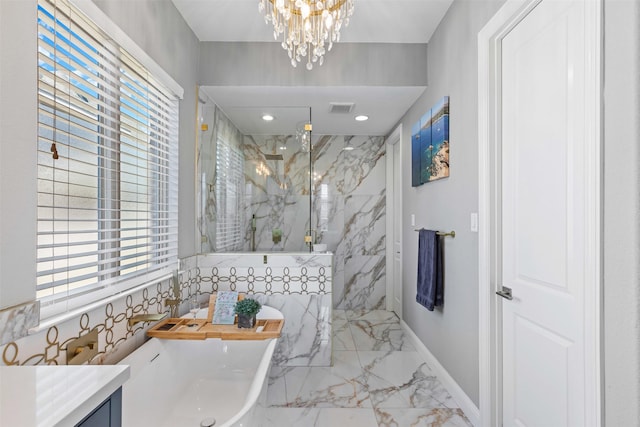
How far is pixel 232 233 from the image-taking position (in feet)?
9.32

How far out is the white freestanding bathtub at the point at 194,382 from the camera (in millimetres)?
1508

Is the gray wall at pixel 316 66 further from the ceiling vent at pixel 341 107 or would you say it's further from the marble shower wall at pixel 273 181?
the marble shower wall at pixel 273 181

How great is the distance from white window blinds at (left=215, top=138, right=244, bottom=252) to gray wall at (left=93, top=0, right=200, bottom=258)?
30 cm

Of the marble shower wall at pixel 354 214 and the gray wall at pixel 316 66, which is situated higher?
the gray wall at pixel 316 66

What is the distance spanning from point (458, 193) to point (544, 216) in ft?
2.33

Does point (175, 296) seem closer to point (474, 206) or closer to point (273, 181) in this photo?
point (273, 181)

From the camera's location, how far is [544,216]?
1406mm

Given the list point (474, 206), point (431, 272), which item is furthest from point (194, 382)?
point (474, 206)

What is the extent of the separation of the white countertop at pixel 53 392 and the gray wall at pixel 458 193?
71.7 inches

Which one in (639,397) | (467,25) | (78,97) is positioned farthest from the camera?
(467,25)

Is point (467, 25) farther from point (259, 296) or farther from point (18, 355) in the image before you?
point (18, 355)

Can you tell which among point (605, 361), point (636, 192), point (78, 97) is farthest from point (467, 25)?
point (78, 97)

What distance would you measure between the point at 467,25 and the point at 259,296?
244 centimetres

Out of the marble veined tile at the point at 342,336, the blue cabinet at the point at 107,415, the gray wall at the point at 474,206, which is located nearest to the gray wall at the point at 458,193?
the gray wall at the point at 474,206
